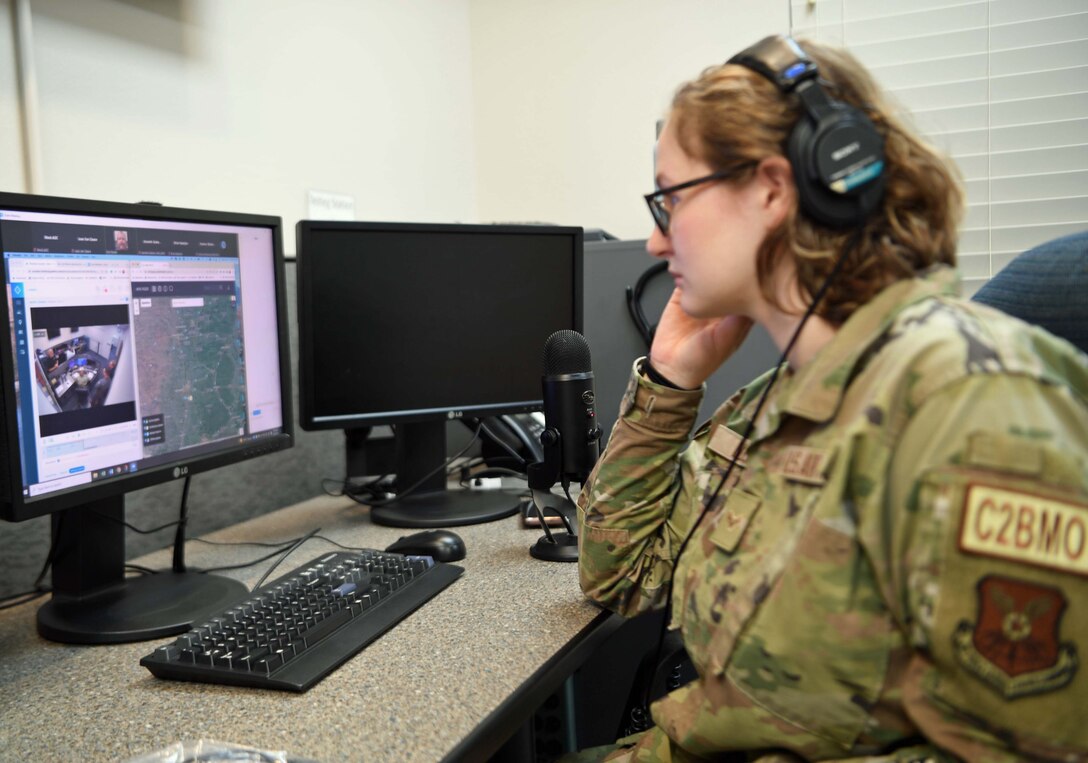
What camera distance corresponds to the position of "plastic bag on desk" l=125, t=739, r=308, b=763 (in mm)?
655

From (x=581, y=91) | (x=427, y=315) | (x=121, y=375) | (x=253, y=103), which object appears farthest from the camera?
(x=581, y=91)

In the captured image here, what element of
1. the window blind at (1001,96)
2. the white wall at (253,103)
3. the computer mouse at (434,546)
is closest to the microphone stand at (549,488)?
the computer mouse at (434,546)

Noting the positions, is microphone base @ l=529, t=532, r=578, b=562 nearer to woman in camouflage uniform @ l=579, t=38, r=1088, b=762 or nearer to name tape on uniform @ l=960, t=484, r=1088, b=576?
woman in camouflage uniform @ l=579, t=38, r=1088, b=762

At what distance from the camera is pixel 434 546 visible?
3.79 ft

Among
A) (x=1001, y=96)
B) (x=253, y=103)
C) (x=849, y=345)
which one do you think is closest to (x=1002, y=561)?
(x=849, y=345)

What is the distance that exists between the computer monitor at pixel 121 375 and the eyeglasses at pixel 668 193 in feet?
1.99

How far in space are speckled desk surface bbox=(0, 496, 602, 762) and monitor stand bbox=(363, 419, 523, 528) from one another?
30 cm

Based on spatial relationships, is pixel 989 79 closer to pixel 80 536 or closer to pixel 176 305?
pixel 176 305

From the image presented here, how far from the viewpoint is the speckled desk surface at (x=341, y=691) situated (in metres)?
0.70

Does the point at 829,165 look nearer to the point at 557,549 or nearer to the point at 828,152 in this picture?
the point at 828,152

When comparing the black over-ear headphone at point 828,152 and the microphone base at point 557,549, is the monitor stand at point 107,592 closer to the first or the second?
the microphone base at point 557,549

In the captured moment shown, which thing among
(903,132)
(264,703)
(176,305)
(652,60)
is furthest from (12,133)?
(652,60)

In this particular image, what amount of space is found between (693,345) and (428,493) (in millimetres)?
671

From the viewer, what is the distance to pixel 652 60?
247 centimetres
